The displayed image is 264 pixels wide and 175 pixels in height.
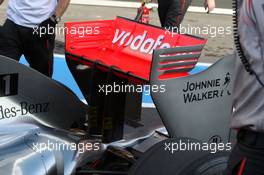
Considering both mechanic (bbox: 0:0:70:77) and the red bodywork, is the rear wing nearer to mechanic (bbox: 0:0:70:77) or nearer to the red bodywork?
the red bodywork

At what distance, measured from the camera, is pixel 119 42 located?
116 inches

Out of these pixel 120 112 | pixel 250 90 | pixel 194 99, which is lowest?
pixel 120 112

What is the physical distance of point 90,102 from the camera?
8.64 feet

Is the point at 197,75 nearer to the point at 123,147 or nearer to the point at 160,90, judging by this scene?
the point at 160,90

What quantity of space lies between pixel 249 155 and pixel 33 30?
260 centimetres

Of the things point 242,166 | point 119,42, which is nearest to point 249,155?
point 242,166

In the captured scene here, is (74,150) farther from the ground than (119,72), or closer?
closer

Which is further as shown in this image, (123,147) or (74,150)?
(123,147)

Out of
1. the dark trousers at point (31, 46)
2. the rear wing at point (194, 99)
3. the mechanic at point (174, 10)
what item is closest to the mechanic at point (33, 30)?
the dark trousers at point (31, 46)

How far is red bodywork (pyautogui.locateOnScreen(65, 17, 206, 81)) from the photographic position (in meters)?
2.63

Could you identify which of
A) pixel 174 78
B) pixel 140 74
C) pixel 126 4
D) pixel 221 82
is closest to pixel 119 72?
pixel 140 74

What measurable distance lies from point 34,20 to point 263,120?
8.72 feet

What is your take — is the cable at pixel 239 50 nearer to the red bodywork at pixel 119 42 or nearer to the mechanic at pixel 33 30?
the red bodywork at pixel 119 42

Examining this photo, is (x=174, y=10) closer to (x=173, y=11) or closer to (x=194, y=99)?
(x=173, y=11)
